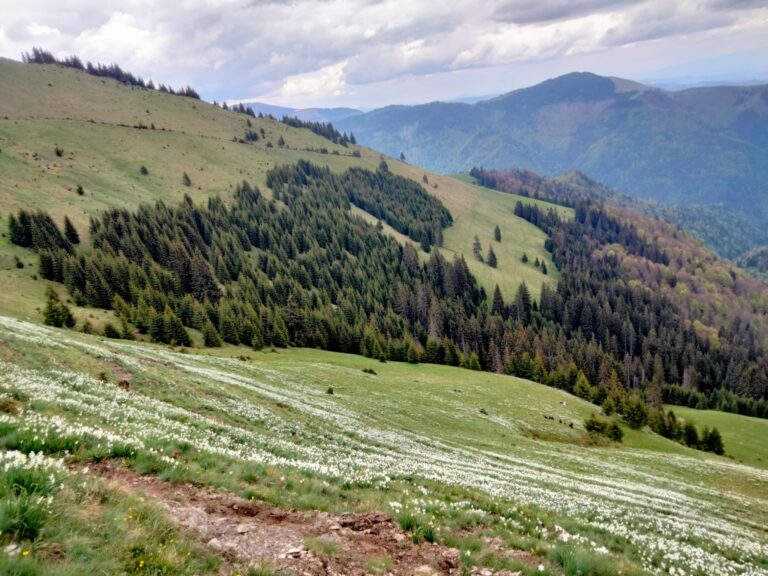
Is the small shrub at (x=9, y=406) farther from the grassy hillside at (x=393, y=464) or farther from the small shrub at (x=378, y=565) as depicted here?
the small shrub at (x=378, y=565)

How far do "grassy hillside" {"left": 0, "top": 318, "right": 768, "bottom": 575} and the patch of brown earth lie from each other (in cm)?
46

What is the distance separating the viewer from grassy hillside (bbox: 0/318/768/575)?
11.4m

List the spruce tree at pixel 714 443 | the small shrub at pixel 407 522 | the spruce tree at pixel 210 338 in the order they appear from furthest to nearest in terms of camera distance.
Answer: the spruce tree at pixel 210 338 → the spruce tree at pixel 714 443 → the small shrub at pixel 407 522

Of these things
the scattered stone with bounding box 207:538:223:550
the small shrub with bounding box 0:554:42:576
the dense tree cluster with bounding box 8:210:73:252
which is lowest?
A: the scattered stone with bounding box 207:538:223:550

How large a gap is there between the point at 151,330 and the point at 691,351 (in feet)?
587

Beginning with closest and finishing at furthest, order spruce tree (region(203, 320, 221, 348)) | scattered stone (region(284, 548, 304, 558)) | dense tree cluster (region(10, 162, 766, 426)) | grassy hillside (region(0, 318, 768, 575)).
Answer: scattered stone (region(284, 548, 304, 558)), grassy hillside (region(0, 318, 768, 575)), spruce tree (region(203, 320, 221, 348)), dense tree cluster (region(10, 162, 766, 426))

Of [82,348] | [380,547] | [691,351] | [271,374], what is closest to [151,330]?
[271,374]

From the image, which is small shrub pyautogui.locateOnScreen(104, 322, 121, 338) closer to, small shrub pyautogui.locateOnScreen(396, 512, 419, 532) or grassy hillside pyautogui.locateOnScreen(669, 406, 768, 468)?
small shrub pyautogui.locateOnScreen(396, 512, 419, 532)

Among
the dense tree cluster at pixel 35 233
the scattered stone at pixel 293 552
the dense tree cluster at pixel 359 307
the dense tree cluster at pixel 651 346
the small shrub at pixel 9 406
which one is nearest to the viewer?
the scattered stone at pixel 293 552

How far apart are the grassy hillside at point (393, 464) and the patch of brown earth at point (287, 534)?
46cm

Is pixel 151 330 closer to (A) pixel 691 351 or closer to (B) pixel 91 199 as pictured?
(B) pixel 91 199

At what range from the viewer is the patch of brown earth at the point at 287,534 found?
27.2 feet

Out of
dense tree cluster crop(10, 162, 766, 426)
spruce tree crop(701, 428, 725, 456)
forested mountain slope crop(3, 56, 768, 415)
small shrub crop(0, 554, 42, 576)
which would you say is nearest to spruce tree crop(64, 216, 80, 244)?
forested mountain slope crop(3, 56, 768, 415)

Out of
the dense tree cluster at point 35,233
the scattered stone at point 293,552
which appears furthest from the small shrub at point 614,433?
the dense tree cluster at point 35,233
